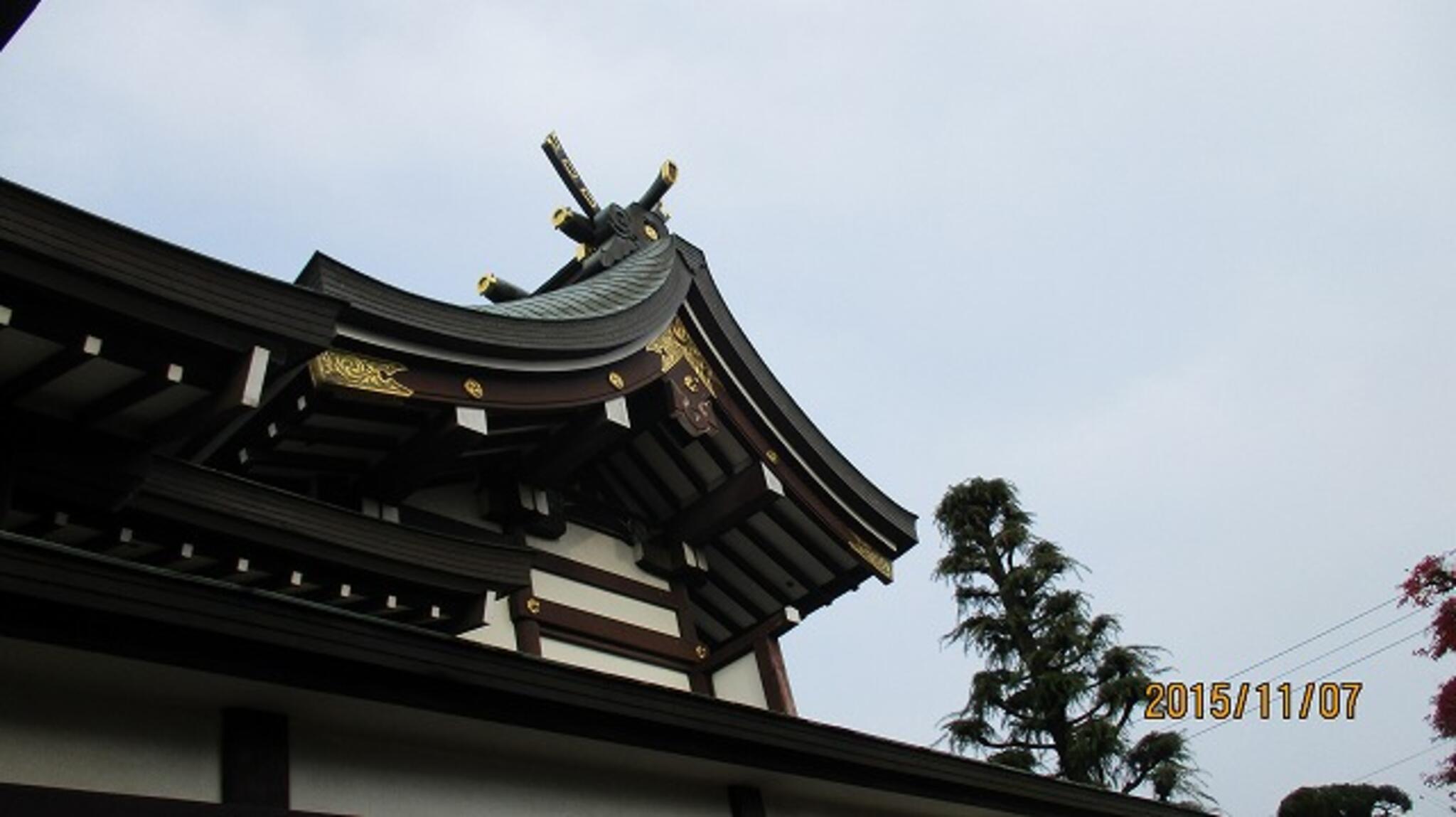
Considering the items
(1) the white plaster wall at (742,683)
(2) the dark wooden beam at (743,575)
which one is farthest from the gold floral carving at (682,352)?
(1) the white plaster wall at (742,683)

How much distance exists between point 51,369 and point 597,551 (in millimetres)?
6254

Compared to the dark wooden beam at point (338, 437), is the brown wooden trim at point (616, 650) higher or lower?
lower

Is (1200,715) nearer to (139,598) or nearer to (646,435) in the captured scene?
(646,435)

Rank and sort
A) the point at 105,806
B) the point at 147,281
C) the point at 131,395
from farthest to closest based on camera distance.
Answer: the point at 131,395, the point at 147,281, the point at 105,806

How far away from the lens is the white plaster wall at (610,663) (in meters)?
10.7

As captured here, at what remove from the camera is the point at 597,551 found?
1191 cm

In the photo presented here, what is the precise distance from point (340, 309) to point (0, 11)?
418 cm

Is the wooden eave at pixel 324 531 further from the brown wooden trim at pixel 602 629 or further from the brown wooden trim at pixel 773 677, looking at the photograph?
the brown wooden trim at pixel 773 677

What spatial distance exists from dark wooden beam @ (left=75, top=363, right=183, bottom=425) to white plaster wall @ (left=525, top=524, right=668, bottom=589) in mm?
4878

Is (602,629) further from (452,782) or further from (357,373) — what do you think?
(452,782)

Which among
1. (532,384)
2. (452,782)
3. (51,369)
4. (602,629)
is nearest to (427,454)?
(532,384)

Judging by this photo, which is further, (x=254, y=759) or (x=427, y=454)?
(x=427, y=454)

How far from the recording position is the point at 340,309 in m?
7.29

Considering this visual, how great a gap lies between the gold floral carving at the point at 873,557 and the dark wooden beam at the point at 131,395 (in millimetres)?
8570
